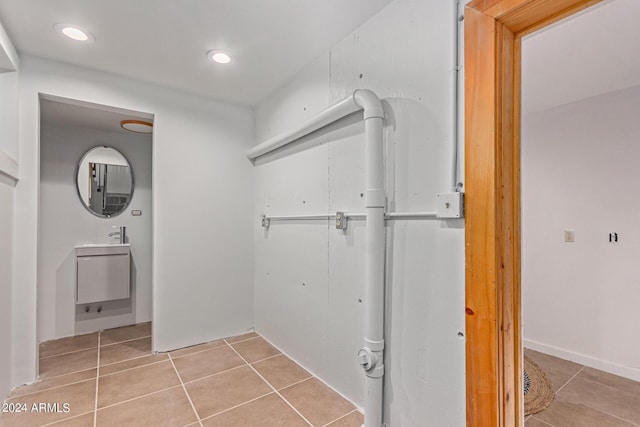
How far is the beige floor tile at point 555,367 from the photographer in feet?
7.75

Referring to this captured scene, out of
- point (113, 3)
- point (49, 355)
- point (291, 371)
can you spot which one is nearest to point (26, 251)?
point (49, 355)

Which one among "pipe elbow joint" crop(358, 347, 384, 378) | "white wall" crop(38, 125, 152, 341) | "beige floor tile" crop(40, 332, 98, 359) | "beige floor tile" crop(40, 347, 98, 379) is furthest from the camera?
"white wall" crop(38, 125, 152, 341)

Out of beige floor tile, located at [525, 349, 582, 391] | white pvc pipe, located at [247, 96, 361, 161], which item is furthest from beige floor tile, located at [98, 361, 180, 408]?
beige floor tile, located at [525, 349, 582, 391]

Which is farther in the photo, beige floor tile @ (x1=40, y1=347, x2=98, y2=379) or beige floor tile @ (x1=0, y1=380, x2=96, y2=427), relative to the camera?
beige floor tile @ (x1=40, y1=347, x2=98, y2=379)

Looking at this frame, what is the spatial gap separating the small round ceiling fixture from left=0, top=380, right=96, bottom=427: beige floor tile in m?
2.29

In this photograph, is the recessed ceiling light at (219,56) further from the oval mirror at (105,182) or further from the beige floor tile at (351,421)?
the beige floor tile at (351,421)

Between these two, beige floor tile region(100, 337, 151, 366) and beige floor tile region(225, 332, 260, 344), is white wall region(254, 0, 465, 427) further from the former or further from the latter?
beige floor tile region(100, 337, 151, 366)

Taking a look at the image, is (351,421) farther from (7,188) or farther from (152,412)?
(7,188)

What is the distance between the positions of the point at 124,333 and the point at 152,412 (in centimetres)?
171

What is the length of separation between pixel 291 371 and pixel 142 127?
9.17ft

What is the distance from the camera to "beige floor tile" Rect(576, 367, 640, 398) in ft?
7.36

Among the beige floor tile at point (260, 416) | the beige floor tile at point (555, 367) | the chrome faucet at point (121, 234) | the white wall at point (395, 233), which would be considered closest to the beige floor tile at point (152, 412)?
the beige floor tile at point (260, 416)

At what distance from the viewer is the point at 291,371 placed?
2.38m

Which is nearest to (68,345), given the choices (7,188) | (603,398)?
(7,188)
